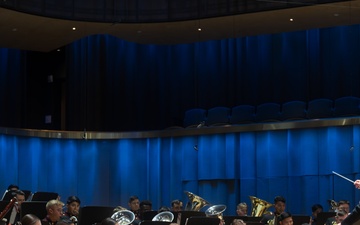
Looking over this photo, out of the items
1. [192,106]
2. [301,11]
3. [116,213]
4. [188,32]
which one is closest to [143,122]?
[192,106]

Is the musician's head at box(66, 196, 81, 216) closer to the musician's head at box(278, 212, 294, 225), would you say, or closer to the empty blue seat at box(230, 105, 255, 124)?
the musician's head at box(278, 212, 294, 225)

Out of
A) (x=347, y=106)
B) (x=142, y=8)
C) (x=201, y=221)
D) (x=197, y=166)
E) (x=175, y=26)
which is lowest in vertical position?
(x=201, y=221)

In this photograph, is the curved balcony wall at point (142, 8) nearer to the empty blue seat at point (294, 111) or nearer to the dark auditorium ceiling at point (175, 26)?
the dark auditorium ceiling at point (175, 26)

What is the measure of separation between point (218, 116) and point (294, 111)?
5.91ft

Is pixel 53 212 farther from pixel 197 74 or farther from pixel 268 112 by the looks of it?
pixel 197 74

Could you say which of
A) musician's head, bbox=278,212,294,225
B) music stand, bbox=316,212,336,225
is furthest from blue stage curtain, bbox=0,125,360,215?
musician's head, bbox=278,212,294,225

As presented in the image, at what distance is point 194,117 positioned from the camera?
1861 centimetres

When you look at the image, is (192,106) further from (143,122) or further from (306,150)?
(306,150)

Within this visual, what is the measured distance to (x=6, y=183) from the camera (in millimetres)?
17328

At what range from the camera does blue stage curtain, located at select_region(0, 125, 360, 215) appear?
53.4 ft

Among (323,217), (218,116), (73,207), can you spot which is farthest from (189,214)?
(218,116)

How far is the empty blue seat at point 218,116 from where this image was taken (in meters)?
18.0

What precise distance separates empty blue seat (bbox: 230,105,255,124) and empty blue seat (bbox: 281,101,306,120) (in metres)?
0.72

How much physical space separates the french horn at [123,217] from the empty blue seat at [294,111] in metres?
6.86
